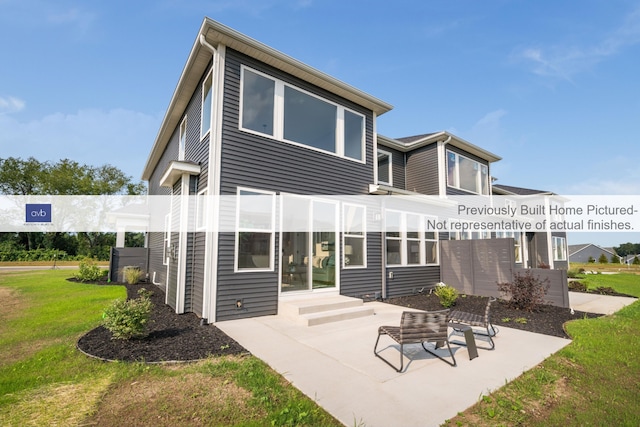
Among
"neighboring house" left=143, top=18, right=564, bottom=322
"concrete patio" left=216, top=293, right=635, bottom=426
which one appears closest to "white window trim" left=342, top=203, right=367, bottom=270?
"neighboring house" left=143, top=18, right=564, bottom=322

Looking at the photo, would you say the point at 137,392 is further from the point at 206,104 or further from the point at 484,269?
the point at 484,269

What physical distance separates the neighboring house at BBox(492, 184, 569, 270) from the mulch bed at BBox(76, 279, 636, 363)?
34.9 feet

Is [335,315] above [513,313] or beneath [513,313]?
above

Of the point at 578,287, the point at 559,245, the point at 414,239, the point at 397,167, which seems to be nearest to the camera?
the point at 414,239

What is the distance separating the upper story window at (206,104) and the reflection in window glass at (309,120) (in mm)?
1806

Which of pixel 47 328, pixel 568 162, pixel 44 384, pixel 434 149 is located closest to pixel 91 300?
pixel 47 328

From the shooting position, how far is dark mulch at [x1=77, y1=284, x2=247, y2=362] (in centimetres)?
442

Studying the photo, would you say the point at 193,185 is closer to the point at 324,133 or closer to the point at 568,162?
the point at 324,133

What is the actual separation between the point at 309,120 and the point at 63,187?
4152 centimetres

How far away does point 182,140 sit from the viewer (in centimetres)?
993

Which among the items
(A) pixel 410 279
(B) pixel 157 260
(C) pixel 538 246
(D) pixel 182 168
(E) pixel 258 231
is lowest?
(A) pixel 410 279

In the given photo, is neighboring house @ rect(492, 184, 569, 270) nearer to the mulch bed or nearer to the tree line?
the mulch bed

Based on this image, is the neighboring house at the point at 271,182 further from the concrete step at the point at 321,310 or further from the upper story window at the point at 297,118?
the concrete step at the point at 321,310

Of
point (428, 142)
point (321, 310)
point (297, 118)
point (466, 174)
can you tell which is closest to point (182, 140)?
point (297, 118)
